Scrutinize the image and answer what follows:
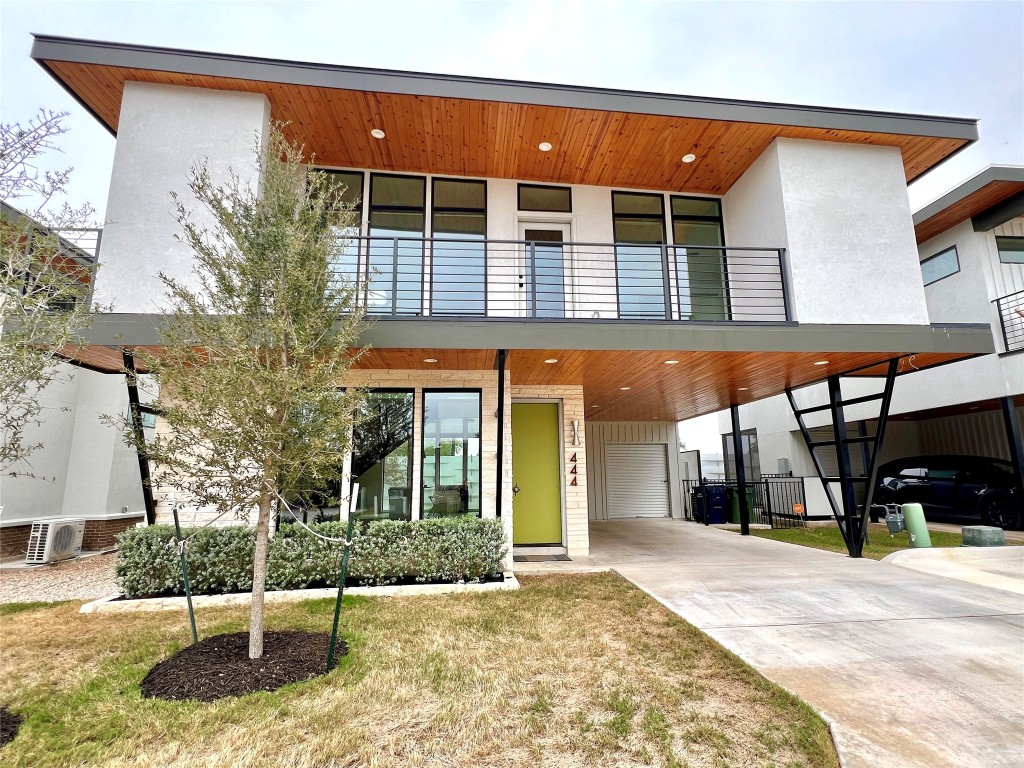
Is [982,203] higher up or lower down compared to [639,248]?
higher up

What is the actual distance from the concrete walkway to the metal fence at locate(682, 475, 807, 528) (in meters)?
6.04

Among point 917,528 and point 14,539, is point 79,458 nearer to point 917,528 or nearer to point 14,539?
point 14,539

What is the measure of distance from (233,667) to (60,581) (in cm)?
Result: 602

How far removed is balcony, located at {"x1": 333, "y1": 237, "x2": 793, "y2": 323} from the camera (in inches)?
304

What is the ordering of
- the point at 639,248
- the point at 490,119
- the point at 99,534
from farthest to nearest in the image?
1. the point at 99,534
2. the point at 639,248
3. the point at 490,119

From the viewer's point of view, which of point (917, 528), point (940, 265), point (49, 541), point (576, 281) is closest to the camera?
point (917, 528)

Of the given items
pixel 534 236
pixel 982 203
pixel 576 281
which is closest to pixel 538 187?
pixel 534 236

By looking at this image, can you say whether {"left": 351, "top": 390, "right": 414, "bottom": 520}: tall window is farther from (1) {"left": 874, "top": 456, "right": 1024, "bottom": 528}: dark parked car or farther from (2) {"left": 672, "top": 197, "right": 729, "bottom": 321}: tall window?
(1) {"left": 874, "top": 456, "right": 1024, "bottom": 528}: dark parked car

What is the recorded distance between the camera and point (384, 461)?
756cm

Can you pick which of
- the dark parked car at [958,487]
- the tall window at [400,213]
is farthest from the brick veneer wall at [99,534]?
the dark parked car at [958,487]

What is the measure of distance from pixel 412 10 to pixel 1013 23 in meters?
21.4

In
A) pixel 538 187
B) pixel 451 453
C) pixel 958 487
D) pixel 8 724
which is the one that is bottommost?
pixel 8 724

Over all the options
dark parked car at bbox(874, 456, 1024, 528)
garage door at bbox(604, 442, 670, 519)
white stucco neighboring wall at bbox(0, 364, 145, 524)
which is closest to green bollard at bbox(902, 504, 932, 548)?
dark parked car at bbox(874, 456, 1024, 528)

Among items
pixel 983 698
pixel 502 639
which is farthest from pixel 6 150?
pixel 983 698
